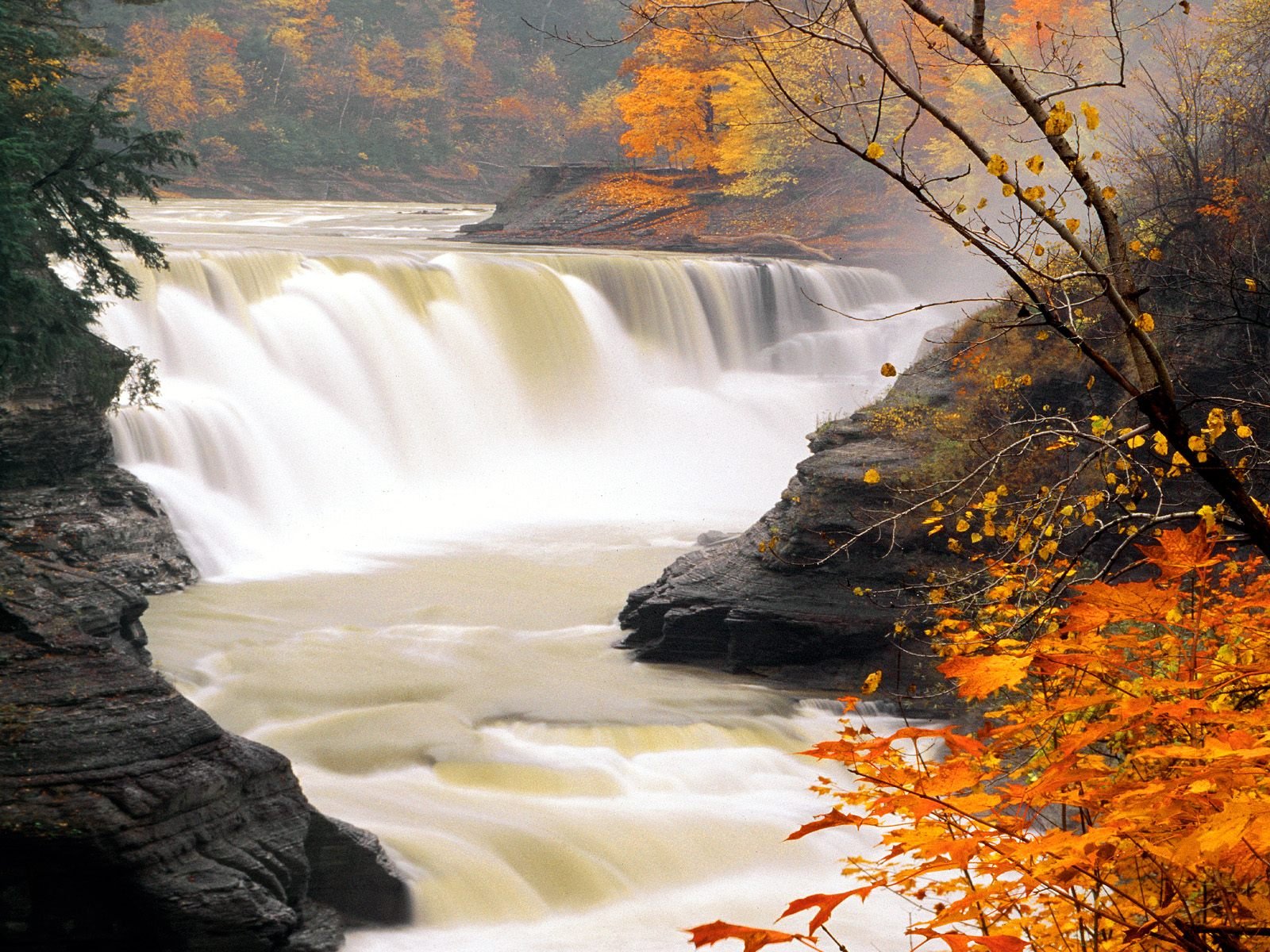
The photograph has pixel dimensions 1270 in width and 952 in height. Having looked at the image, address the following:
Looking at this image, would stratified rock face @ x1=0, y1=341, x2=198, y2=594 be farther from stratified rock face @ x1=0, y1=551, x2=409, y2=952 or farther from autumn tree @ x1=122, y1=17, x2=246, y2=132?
autumn tree @ x1=122, y1=17, x2=246, y2=132

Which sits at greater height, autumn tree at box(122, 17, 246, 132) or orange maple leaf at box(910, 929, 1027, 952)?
autumn tree at box(122, 17, 246, 132)

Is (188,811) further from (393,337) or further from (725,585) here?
(393,337)

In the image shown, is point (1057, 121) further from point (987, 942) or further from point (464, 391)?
point (464, 391)

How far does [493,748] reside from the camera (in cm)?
835

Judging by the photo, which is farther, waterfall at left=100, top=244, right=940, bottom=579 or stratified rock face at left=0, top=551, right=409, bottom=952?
waterfall at left=100, top=244, right=940, bottom=579

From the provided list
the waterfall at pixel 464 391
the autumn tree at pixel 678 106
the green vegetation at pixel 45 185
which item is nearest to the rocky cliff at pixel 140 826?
the green vegetation at pixel 45 185

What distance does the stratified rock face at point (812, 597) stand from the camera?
989cm

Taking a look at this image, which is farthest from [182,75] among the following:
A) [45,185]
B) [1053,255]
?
[1053,255]

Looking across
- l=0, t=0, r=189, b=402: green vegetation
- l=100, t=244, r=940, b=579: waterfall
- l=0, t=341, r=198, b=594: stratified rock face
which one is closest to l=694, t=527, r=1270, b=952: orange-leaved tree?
l=0, t=0, r=189, b=402: green vegetation

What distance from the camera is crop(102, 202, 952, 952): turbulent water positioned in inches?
278

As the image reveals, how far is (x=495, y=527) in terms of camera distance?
16.4m

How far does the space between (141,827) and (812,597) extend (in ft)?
19.9

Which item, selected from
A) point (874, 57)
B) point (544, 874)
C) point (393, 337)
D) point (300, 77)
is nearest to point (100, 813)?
point (544, 874)

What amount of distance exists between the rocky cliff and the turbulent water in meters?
0.48
